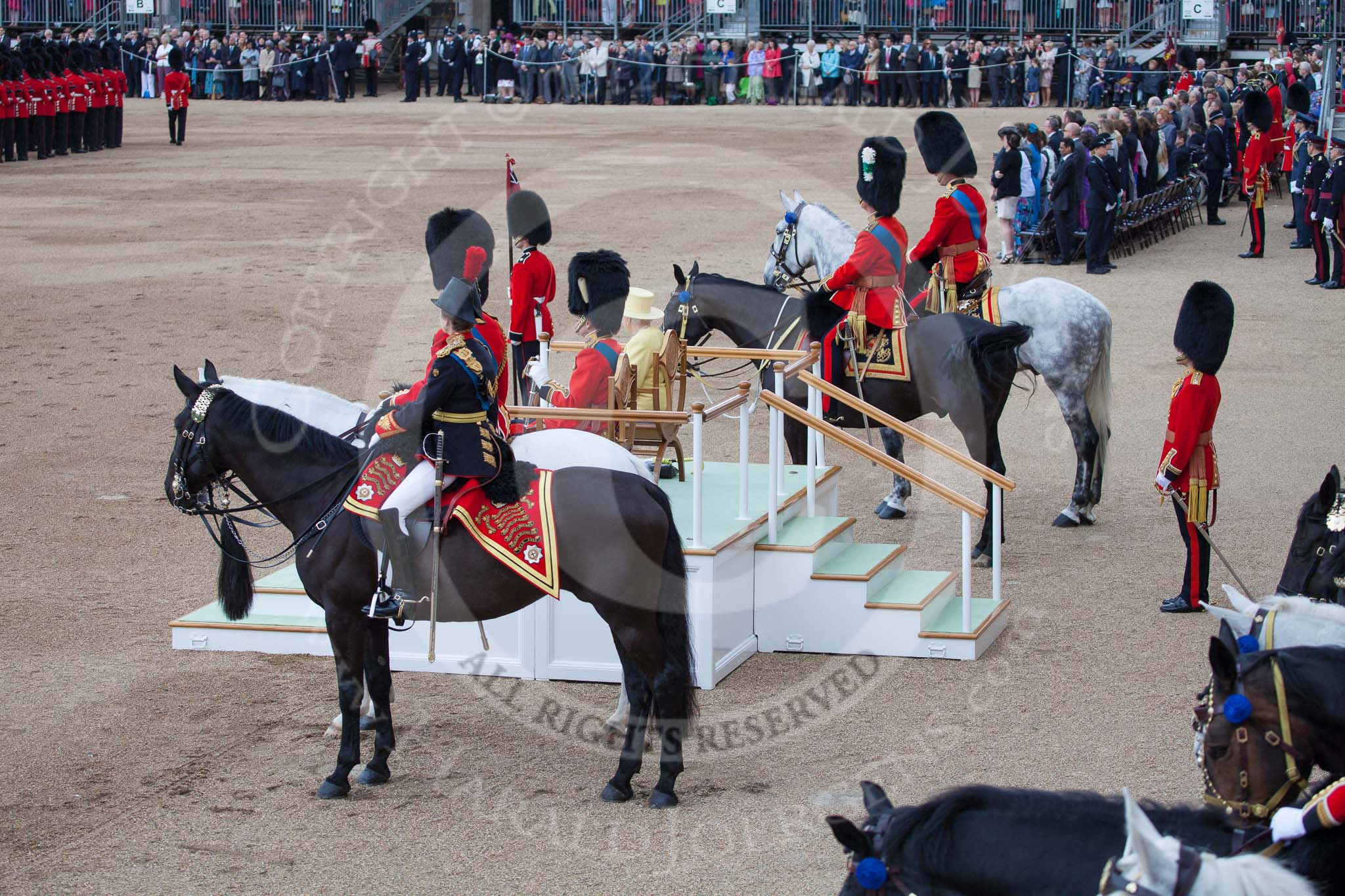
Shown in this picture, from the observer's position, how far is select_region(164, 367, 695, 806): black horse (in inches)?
218

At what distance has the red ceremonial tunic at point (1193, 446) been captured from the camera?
24.8 ft

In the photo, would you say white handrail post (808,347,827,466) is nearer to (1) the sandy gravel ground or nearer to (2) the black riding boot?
(1) the sandy gravel ground

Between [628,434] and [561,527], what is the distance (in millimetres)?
1750

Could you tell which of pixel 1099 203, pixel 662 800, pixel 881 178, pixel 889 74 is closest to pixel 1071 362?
pixel 881 178

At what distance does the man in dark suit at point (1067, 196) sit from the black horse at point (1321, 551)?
12.2 m

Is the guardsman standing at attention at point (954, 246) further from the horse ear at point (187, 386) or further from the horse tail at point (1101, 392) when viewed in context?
the horse ear at point (187, 386)

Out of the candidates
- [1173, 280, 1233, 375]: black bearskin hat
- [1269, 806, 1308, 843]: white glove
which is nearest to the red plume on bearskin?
[1173, 280, 1233, 375]: black bearskin hat

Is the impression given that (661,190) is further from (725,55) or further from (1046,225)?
(725,55)

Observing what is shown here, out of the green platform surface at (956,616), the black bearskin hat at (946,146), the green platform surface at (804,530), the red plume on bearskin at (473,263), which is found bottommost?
the green platform surface at (956,616)

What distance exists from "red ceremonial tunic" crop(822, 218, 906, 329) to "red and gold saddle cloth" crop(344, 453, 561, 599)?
3.65 metres

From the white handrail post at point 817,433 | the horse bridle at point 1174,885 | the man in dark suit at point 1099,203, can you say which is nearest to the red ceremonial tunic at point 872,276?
the white handrail post at point 817,433

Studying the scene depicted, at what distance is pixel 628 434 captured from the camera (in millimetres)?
7254

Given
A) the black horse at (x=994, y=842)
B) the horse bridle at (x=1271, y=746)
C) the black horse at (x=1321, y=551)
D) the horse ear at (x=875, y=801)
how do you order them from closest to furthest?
the black horse at (x=994, y=842) < the horse ear at (x=875, y=801) < the horse bridle at (x=1271, y=746) < the black horse at (x=1321, y=551)

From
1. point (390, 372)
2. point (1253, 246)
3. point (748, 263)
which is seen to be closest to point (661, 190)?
point (748, 263)
